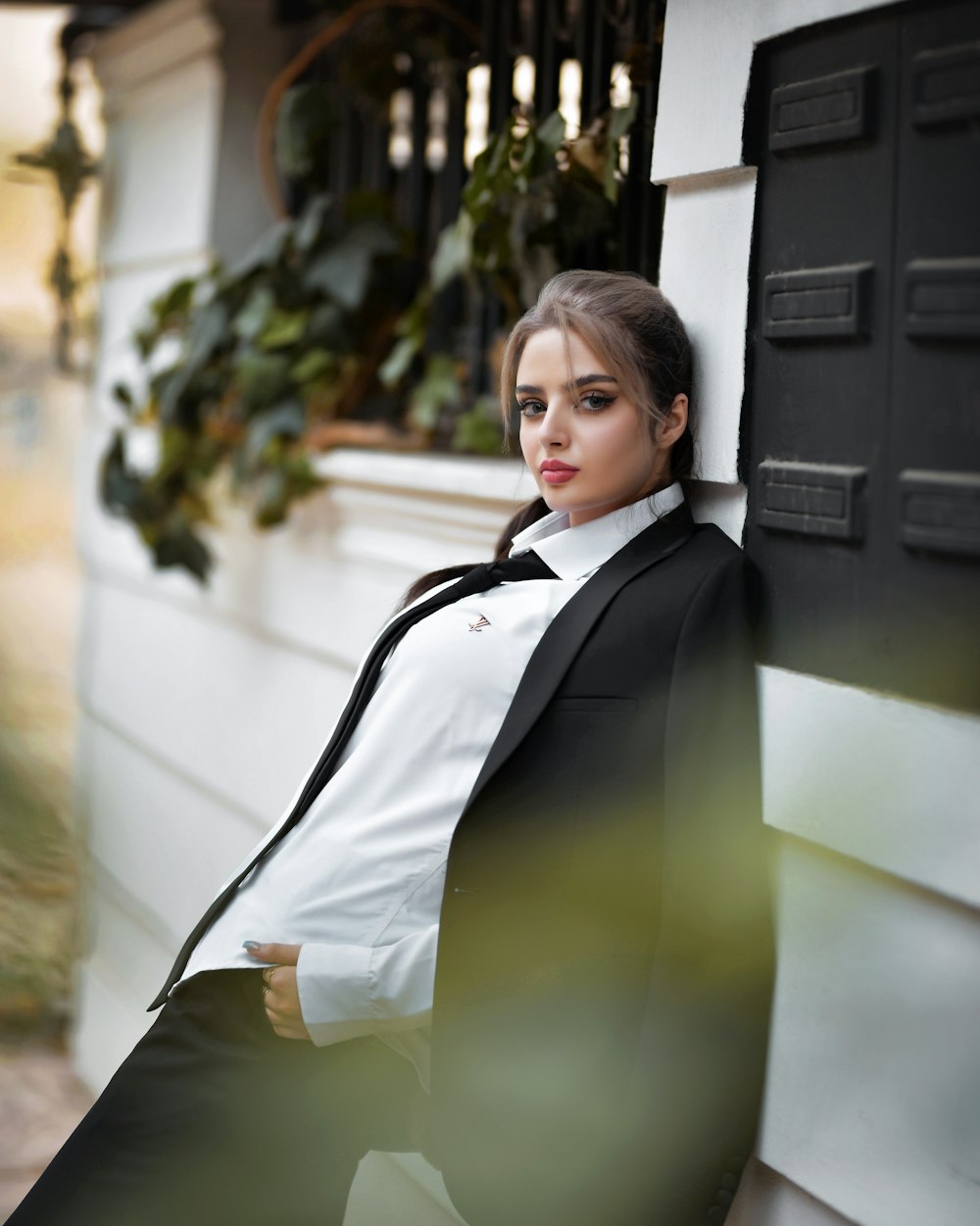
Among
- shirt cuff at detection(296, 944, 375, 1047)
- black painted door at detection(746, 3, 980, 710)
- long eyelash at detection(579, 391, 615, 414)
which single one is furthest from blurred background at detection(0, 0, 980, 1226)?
shirt cuff at detection(296, 944, 375, 1047)

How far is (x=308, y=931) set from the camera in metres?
1.42

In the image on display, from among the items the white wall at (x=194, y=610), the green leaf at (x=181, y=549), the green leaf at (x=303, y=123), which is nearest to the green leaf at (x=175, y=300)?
the white wall at (x=194, y=610)

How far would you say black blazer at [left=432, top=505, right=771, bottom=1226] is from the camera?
1273 millimetres

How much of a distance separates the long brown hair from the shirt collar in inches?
1.8

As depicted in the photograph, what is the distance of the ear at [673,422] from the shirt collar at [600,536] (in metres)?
0.06

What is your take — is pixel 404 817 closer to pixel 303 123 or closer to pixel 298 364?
pixel 298 364

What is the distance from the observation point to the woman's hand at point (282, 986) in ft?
4.58

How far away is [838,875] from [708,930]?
0.45 feet

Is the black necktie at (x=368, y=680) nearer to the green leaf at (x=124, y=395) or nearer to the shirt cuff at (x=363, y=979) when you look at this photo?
the shirt cuff at (x=363, y=979)

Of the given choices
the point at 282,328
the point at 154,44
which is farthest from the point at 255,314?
the point at 154,44

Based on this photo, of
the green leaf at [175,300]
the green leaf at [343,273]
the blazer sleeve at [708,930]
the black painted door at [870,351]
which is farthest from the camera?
the green leaf at [175,300]

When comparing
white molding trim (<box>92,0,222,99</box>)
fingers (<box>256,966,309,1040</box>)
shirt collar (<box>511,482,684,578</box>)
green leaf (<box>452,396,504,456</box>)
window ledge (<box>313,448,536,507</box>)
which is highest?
white molding trim (<box>92,0,222,99</box>)

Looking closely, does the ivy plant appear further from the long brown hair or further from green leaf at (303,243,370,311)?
the long brown hair

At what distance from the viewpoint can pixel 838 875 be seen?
48.9 inches
